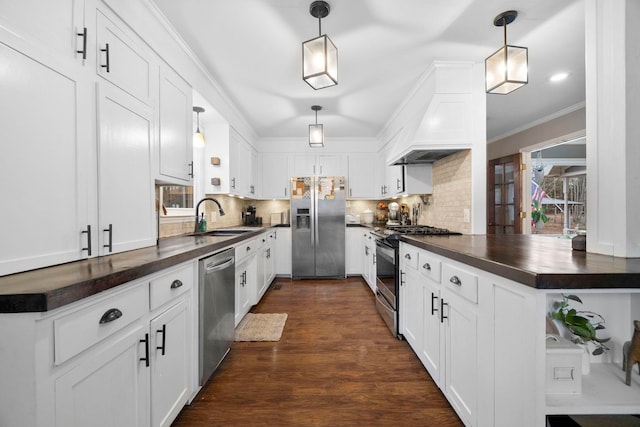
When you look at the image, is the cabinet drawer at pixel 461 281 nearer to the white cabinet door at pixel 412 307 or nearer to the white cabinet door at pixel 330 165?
the white cabinet door at pixel 412 307

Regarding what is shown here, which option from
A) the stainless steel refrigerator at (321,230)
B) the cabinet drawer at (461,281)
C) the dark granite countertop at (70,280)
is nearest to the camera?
the dark granite countertop at (70,280)

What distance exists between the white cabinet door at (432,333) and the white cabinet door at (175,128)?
196 centimetres

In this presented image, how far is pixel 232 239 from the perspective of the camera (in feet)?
7.79

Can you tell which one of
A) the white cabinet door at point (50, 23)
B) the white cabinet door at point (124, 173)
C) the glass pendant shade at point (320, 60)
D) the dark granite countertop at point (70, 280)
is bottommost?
the dark granite countertop at point (70, 280)

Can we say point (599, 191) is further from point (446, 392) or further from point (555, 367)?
point (446, 392)

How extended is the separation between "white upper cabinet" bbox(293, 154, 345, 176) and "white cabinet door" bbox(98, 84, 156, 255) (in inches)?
131

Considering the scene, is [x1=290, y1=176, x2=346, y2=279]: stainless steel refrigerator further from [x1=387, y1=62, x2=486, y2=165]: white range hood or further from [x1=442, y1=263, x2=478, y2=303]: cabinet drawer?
[x1=442, y1=263, x2=478, y2=303]: cabinet drawer

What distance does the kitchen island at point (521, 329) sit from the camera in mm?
939

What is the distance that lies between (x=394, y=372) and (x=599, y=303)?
1.29 metres

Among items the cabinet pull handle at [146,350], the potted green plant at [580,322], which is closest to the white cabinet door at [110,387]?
the cabinet pull handle at [146,350]

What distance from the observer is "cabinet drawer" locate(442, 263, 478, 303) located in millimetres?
1323

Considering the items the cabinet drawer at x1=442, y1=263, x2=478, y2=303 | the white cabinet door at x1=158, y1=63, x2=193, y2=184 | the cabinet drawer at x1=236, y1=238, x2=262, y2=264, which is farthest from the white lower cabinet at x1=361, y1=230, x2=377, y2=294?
the white cabinet door at x1=158, y1=63, x2=193, y2=184

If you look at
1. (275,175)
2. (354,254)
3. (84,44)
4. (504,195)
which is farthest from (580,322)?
(504,195)

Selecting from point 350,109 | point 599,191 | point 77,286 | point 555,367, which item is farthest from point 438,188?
point 77,286
